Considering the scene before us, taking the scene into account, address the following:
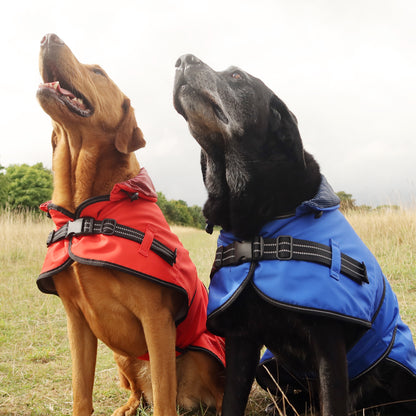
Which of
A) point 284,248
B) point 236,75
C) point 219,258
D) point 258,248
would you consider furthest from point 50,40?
point 284,248

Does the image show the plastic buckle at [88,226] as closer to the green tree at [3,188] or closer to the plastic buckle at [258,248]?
the plastic buckle at [258,248]

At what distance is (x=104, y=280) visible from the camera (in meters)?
2.33

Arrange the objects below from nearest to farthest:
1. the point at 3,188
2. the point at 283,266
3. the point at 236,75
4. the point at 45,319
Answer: the point at 283,266, the point at 236,75, the point at 45,319, the point at 3,188

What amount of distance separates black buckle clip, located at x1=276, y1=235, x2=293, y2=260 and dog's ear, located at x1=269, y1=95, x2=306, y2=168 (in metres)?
0.44

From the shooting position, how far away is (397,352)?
2271mm

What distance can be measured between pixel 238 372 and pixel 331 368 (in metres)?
0.53

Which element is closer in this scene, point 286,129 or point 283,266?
point 283,266

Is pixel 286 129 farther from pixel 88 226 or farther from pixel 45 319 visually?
pixel 45 319

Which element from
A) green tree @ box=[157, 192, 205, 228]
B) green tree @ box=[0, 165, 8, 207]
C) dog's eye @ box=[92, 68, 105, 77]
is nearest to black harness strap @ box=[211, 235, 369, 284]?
dog's eye @ box=[92, 68, 105, 77]

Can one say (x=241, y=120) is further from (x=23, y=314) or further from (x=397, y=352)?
(x=23, y=314)

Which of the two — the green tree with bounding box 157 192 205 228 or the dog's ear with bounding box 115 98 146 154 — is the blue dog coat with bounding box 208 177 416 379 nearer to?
the dog's ear with bounding box 115 98 146 154

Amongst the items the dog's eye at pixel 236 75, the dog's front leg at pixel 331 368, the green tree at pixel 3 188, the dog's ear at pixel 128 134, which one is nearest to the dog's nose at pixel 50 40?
the dog's ear at pixel 128 134

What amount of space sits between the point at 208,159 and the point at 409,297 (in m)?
4.33

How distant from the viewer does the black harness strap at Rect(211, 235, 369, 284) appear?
6.78 feet
